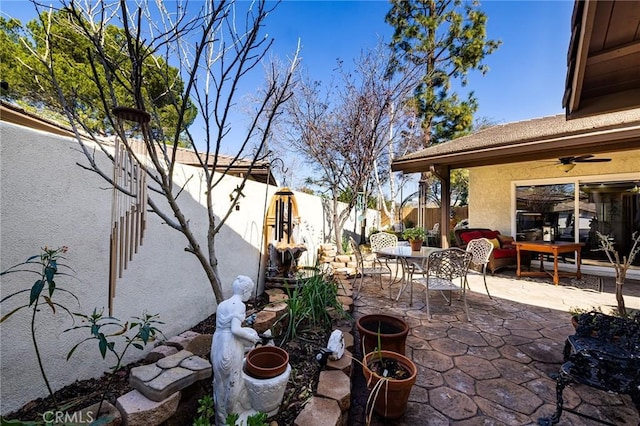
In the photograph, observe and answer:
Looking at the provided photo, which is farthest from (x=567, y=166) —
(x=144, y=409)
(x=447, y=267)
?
(x=144, y=409)

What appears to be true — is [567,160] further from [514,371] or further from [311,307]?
[311,307]

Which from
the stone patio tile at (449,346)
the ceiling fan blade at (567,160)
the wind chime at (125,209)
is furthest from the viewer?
the ceiling fan blade at (567,160)

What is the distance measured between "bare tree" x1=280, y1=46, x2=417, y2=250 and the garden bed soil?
5.40 m

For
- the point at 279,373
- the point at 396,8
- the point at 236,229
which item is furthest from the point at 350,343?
the point at 396,8

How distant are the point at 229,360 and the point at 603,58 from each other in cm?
354

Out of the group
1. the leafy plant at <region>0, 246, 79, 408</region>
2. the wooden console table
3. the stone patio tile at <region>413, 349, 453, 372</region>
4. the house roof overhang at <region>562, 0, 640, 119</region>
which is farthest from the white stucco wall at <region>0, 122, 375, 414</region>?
the wooden console table

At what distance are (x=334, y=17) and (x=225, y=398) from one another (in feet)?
25.6

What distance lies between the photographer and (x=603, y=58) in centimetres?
215

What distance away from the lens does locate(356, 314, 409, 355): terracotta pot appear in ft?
7.34

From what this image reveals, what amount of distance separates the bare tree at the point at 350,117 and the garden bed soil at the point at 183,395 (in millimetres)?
5403

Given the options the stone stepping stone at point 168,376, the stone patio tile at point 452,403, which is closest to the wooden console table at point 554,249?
the stone patio tile at point 452,403

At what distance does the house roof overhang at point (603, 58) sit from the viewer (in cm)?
173

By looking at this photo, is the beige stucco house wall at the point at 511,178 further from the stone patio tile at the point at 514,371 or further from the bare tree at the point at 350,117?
the stone patio tile at the point at 514,371

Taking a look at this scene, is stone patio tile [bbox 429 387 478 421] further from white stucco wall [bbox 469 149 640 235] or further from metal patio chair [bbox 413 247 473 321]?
white stucco wall [bbox 469 149 640 235]
